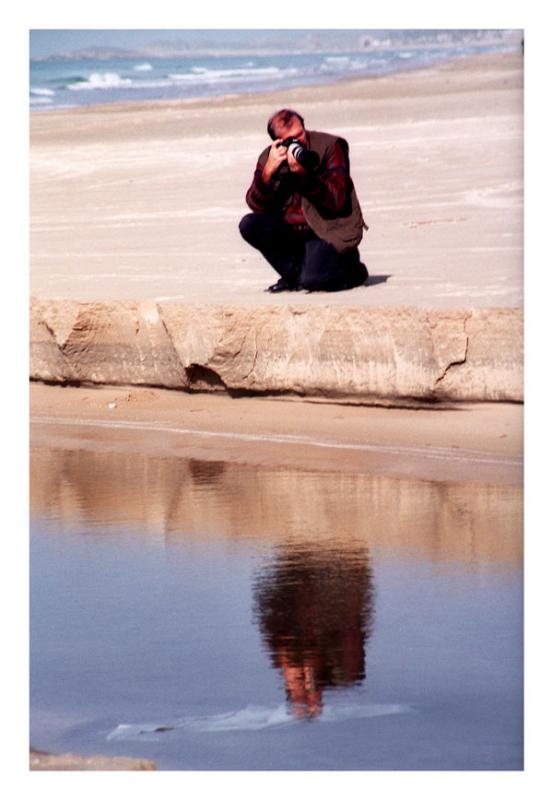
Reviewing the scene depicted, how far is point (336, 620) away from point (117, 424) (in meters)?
2.35

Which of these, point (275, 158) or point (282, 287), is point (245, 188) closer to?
point (282, 287)

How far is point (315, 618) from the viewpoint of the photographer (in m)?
5.61

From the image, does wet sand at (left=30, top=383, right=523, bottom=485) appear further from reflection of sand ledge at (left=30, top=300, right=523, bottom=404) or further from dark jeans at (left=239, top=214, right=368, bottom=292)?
dark jeans at (left=239, top=214, right=368, bottom=292)

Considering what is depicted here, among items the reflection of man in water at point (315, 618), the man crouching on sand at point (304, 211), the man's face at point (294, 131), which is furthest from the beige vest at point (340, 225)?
the reflection of man in water at point (315, 618)

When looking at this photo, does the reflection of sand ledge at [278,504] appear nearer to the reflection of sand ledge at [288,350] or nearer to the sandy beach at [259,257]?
the sandy beach at [259,257]

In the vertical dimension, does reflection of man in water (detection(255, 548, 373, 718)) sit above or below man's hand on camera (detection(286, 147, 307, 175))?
below

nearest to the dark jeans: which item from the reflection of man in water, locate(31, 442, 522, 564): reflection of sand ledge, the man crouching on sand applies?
the man crouching on sand

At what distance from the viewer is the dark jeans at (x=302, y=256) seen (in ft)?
24.2

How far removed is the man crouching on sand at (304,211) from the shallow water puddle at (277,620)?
103 cm

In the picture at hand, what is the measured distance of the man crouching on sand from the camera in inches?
280

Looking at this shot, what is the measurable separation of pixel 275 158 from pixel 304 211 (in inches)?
11.8

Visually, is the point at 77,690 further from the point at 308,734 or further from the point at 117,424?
the point at 117,424
